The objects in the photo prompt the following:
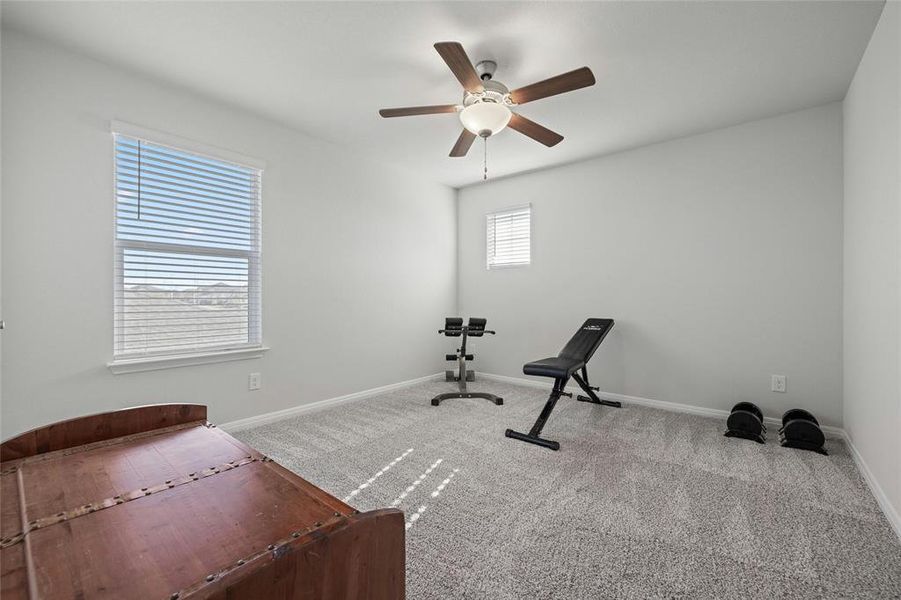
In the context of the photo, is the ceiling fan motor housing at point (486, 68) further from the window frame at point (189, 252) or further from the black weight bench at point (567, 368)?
the black weight bench at point (567, 368)

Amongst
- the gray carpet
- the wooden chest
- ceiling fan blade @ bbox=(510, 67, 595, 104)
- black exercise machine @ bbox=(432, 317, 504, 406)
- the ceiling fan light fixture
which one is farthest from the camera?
black exercise machine @ bbox=(432, 317, 504, 406)

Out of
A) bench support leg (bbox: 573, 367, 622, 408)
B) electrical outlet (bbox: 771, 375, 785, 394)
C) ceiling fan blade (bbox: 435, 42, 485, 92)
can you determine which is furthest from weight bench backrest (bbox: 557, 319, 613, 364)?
ceiling fan blade (bbox: 435, 42, 485, 92)

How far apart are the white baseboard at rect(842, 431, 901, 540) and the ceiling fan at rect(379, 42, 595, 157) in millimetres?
2455

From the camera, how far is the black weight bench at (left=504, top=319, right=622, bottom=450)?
2.86m

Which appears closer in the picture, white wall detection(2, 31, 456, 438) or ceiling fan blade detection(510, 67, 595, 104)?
ceiling fan blade detection(510, 67, 595, 104)

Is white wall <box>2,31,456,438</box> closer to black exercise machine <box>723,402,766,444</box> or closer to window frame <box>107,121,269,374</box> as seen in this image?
window frame <box>107,121,269,374</box>

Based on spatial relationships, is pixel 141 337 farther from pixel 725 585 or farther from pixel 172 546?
pixel 725 585

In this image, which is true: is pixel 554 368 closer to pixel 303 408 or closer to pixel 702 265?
pixel 702 265

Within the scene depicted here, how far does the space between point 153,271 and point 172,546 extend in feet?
8.03

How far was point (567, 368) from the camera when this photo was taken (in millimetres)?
2924

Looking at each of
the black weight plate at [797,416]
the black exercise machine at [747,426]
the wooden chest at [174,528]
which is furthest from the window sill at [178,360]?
the black weight plate at [797,416]

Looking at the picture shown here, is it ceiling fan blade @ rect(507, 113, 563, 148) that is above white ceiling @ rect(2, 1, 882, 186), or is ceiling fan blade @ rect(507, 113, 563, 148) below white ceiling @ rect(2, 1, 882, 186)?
below

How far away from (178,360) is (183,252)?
75cm

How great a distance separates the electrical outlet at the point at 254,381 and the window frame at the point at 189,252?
0.52ft
